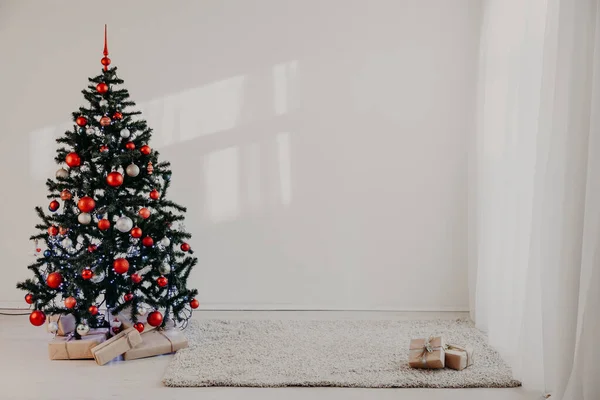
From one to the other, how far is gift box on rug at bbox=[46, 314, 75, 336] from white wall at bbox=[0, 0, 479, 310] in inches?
41.5

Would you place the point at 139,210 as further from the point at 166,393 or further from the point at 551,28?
the point at 551,28

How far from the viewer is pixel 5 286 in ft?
14.3

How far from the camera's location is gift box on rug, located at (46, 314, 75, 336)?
11.0 feet

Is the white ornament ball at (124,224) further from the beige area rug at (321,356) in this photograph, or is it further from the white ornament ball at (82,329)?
the beige area rug at (321,356)

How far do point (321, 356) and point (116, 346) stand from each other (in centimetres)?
104

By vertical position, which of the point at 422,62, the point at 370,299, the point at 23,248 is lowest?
the point at 370,299

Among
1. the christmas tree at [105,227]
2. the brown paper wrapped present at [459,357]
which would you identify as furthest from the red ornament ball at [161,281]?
the brown paper wrapped present at [459,357]

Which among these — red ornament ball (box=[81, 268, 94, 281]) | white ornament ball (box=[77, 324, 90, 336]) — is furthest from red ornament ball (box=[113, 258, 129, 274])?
white ornament ball (box=[77, 324, 90, 336])

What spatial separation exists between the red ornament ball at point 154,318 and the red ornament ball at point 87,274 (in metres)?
0.39

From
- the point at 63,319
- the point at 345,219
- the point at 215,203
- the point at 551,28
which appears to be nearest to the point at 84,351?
the point at 63,319

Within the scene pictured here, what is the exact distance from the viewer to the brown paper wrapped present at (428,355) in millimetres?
3031

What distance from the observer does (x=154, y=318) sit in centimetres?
342

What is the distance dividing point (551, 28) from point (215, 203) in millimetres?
2421

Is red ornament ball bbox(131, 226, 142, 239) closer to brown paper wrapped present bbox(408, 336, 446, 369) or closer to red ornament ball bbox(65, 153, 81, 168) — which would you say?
red ornament ball bbox(65, 153, 81, 168)
